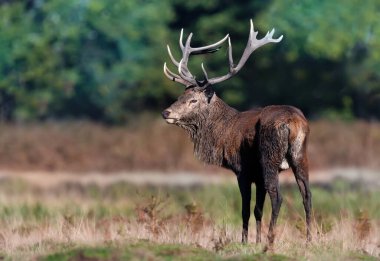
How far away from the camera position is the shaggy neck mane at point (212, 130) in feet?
43.1

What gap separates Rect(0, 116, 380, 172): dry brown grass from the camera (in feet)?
109

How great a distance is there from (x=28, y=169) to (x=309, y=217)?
22079 millimetres

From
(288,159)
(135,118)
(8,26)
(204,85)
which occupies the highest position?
(8,26)

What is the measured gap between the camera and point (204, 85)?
1344 centimetres

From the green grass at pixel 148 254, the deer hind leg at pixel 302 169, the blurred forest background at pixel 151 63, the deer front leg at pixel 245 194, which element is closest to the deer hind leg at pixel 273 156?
the deer hind leg at pixel 302 169

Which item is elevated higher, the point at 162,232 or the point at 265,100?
the point at 265,100

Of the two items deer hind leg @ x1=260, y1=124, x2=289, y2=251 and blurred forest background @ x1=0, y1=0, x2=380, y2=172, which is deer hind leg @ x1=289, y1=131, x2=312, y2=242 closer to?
deer hind leg @ x1=260, y1=124, x2=289, y2=251

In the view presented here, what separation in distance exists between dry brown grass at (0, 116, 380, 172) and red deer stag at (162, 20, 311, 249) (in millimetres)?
18519

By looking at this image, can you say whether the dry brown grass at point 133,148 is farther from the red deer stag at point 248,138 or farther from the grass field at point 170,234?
the red deer stag at point 248,138

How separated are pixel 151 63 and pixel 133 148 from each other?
32.3ft

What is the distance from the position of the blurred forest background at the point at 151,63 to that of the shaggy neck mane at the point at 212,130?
21653 mm

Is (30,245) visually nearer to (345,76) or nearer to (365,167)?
(365,167)

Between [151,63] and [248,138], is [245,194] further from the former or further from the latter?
[151,63]


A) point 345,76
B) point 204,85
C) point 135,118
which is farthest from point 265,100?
point 204,85
